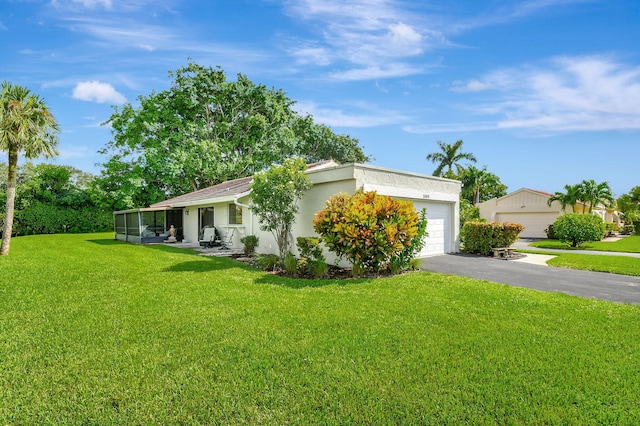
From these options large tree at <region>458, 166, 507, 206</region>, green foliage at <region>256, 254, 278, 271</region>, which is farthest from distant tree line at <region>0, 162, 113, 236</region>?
large tree at <region>458, 166, 507, 206</region>

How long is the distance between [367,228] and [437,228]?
22.0 ft

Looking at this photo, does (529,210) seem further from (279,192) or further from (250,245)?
(279,192)

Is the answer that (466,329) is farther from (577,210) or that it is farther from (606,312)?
(577,210)

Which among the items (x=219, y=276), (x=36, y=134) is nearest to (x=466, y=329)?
(x=219, y=276)

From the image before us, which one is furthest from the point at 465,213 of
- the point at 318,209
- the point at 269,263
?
the point at 269,263

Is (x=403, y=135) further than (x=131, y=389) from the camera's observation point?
Yes

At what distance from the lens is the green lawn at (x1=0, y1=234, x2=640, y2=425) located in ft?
10.6

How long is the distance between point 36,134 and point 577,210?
37358mm

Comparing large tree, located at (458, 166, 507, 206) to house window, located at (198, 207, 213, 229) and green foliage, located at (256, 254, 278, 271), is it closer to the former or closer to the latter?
house window, located at (198, 207, 213, 229)

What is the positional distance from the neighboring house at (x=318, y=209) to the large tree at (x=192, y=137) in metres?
6.09

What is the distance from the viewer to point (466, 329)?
205 inches

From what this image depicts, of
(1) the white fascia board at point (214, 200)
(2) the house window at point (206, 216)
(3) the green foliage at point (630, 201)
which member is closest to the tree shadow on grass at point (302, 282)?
(1) the white fascia board at point (214, 200)

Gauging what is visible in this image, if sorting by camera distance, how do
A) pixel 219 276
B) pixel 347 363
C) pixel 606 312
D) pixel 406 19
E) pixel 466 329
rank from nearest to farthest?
pixel 347 363 < pixel 466 329 < pixel 606 312 < pixel 219 276 < pixel 406 19

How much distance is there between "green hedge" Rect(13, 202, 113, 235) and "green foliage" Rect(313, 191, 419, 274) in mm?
29785
